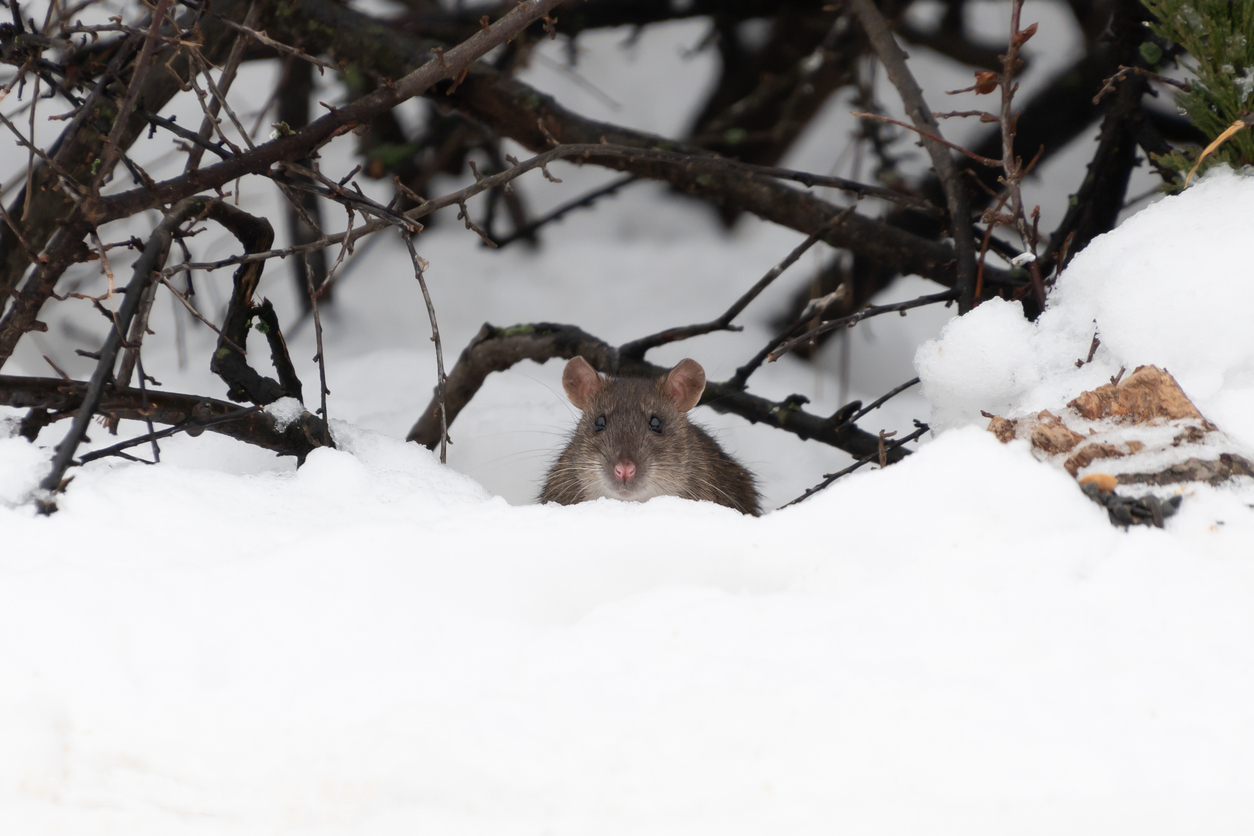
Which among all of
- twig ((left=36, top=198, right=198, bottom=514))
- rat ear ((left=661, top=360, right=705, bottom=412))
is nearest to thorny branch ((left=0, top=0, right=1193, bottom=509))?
twig ((left=36, top=198, right=198, bottom=514))

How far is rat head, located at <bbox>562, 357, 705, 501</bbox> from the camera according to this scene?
150 inches

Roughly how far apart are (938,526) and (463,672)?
80cm

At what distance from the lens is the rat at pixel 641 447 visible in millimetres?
3846

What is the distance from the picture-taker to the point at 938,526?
1721 millimetres

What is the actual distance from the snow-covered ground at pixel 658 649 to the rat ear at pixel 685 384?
1.81m

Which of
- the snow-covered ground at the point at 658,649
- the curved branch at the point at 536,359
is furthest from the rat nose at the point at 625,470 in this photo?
the snow-covered ground at the point at 658,649

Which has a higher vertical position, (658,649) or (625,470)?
(625,470)

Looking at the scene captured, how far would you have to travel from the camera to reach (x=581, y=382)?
400cm

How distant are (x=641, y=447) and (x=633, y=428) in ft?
0.41

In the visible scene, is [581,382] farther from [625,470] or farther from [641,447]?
[625,470]

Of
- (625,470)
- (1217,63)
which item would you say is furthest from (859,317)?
(625,470)

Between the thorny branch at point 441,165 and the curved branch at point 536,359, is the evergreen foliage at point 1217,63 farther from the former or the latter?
the curved branch at point 536,359

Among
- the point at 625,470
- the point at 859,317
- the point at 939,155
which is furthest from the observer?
the point at 625,470

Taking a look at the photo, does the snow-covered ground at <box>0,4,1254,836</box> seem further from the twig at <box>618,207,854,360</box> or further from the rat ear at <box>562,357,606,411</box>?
the rat ear at <box>562,357,606,411</box>
